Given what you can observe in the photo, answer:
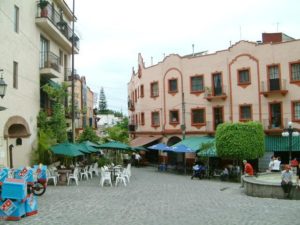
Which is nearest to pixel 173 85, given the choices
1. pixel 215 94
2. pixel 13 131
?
pixel 215 94

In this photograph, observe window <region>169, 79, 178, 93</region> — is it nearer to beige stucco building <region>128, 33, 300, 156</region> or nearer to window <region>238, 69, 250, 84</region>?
beige stucco building <region>128, 33, 300, 156</region>

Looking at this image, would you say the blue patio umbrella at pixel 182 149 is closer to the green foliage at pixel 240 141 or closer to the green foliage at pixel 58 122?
the green foliage at pixel 240 141

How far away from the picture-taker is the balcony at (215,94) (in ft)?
121

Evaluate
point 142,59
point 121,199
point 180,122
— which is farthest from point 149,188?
point 142,59

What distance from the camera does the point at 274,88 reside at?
33.8 m

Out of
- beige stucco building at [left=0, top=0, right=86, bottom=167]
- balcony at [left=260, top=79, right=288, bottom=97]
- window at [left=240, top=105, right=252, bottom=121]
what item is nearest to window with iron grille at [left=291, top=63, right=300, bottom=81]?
balcony at [left=260, top=79, right=288, bottom=97]

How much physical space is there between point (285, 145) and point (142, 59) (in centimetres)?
2116

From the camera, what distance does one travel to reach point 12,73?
2280 cm

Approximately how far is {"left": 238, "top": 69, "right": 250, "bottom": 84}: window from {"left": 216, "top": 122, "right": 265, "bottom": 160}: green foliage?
8.66m

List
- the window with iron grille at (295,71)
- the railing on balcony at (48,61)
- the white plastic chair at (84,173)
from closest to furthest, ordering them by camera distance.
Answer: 1. the white plastic chair at (84,173)
2. the railing on balcony at (48,61)
3. the window with iron grille at (295,71)

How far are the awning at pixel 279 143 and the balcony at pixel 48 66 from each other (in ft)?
58.2

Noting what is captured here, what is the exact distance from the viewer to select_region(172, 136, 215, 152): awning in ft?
110

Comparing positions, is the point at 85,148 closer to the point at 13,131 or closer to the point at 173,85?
the point at 13,131

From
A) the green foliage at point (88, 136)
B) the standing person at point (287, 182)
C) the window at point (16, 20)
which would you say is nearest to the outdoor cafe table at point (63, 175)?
the window at point (16, 20)
